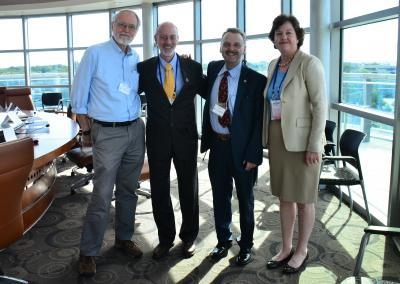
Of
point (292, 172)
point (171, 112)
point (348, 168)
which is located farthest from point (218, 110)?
point (348, 168)

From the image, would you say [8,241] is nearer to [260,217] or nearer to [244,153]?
[244,153]

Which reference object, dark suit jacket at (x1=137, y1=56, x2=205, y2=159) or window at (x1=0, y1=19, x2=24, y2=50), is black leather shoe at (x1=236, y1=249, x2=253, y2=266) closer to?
dark suit jacket at (x1=137, y1=56, x2=205, y2=159)

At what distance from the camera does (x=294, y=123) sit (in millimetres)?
2359

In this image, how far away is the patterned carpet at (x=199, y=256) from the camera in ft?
8.32

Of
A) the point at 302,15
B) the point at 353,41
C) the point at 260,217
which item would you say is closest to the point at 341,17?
the point at 353,41

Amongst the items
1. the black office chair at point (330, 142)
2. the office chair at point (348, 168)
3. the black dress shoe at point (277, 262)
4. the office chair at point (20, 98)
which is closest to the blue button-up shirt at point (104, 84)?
the black dress shoe at point (277, 262)

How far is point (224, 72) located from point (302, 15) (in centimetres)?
349

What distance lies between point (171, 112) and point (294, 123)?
2.60 ft

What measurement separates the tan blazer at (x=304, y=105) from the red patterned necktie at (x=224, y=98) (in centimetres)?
37

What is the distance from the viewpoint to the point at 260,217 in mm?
3697

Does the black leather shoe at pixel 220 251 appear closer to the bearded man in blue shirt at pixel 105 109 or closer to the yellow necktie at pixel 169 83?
the bearded man in blue shirt at pixel 105 109

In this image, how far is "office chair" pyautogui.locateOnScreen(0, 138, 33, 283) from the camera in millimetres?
1876

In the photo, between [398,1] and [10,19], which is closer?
[398,1]

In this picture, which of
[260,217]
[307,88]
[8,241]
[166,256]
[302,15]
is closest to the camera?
[8,241]
